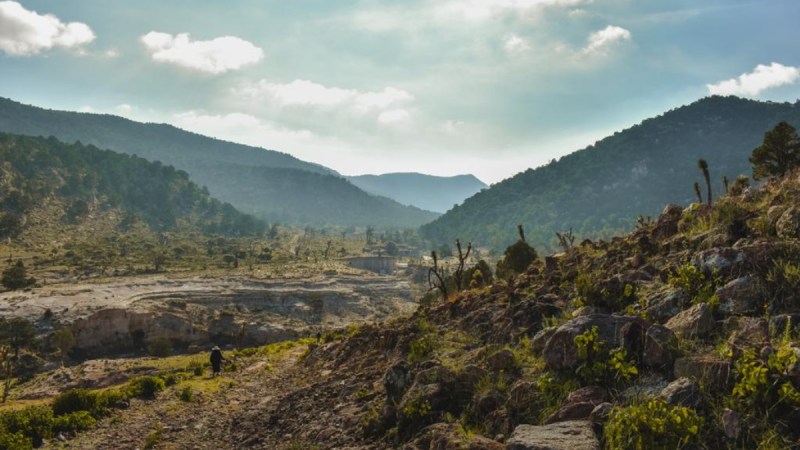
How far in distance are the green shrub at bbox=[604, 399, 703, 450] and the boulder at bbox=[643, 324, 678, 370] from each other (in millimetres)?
1681

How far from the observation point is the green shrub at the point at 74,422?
17.5 meters

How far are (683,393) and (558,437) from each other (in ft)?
6.91

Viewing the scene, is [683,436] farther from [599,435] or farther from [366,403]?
[366,403]

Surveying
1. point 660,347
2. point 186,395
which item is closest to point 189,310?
point 186,395

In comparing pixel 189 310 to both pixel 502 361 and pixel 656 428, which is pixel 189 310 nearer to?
pixel 502 361

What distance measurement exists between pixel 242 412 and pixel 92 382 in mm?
47230

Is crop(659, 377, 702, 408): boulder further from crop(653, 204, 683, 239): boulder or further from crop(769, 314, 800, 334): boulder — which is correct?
crop(653, 204, 683, 239): boulder

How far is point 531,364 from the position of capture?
1155 centimetres

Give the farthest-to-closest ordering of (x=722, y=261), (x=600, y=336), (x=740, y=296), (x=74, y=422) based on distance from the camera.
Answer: (x=74, y=422) → (x=722, y=261) → (x=600, y=336) → (x=740, y=296)

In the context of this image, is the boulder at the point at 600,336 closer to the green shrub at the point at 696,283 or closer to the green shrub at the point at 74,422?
the green shrub at the point at 696,283

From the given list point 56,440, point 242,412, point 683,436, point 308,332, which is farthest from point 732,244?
point 308,332

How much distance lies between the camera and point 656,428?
6.75m

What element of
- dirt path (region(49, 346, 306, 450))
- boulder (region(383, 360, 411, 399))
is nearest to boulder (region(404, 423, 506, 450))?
boulder (region(383, 360, 411, 399))

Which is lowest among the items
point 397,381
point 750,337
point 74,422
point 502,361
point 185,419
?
point 185,419
